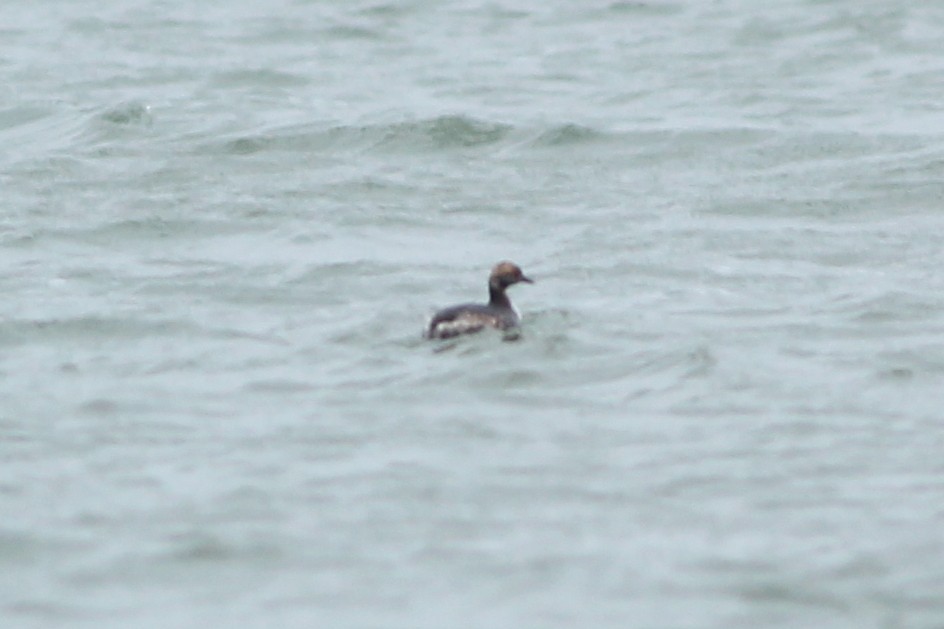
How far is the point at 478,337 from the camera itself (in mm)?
12383

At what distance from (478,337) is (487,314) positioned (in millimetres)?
264

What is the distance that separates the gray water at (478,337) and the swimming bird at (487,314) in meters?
0.10

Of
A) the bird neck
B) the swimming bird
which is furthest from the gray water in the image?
the bird neck

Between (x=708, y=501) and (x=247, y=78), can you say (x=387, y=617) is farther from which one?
(x=247, y=78)

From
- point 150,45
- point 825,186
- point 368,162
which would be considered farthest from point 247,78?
point 825,186

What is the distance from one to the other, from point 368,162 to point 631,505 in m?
8.95

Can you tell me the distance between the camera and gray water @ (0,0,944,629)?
8.91 meters

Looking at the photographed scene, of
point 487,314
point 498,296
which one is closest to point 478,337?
point 487,314

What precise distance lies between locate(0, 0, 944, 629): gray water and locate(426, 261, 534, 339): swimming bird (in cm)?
10

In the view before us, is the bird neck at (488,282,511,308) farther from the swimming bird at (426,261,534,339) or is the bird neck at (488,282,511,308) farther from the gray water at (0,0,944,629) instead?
the gray water at (0,0,944,629)

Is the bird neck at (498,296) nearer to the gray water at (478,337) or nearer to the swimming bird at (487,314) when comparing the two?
the swimming bird at (487,314)

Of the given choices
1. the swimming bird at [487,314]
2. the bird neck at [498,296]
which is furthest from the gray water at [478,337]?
the bird neck at [498,296]

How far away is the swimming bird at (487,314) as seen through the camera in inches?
487

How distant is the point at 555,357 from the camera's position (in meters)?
12.2
